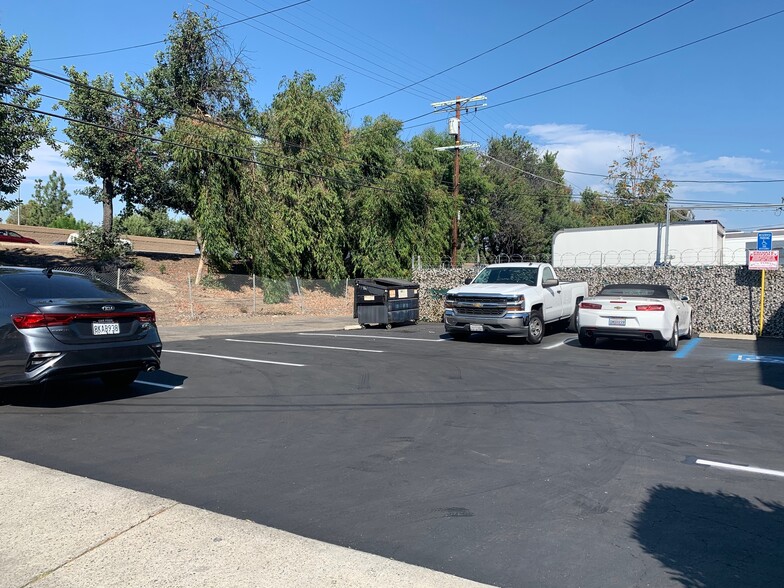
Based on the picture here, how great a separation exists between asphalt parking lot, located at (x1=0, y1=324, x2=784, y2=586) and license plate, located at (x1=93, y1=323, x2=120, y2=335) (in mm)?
968

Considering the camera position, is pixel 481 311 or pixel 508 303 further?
pixel 481 311

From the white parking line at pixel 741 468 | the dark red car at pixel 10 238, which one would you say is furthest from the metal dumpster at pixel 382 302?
the dark red car at pixel 10 238

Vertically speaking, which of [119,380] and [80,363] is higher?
[80,363]

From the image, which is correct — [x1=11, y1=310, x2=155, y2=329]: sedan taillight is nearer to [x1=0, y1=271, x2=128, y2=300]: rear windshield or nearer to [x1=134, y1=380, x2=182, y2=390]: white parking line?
[x1=0, y1=271, x2=128, y2=300]: rear windshield

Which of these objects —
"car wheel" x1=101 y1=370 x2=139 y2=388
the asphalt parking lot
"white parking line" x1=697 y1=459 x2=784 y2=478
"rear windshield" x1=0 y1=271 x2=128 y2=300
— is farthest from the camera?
"car wheel" x1=101 y1=370 x2=139 y2=388

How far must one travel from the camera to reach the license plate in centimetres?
755

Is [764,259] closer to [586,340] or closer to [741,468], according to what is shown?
[586,340]

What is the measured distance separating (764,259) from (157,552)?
17192 millimetres

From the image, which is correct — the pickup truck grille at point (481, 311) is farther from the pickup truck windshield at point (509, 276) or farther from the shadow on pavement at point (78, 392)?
the shadow on pavement at point (78, 392)

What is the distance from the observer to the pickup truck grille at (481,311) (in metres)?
15.1

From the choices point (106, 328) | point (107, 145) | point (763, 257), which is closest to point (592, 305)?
point (763, 257)

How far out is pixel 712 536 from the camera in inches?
164

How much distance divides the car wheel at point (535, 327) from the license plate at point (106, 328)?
9.93 meters

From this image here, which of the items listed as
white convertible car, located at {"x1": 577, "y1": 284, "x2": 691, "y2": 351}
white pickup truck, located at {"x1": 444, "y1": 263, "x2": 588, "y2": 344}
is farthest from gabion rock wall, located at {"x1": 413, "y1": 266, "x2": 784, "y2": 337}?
white convertible car, located at {"x1": 577, "y1": 284, "x2": 691, "y2": 351}
